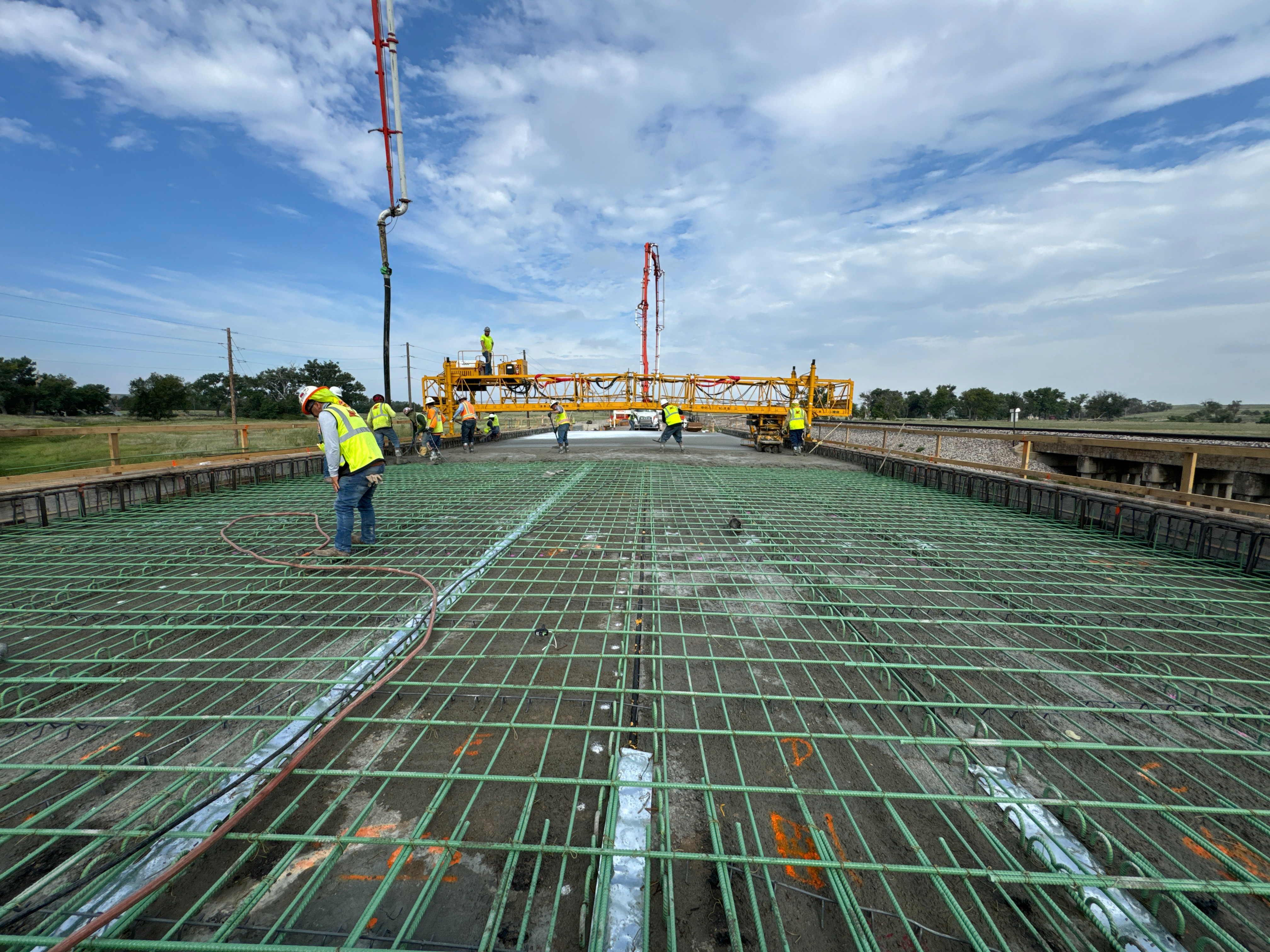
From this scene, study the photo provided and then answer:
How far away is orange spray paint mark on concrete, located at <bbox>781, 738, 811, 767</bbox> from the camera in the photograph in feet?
7.04

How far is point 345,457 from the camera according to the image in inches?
180

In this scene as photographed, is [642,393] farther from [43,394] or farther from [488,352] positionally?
[43,394]

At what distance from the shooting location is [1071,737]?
230 centimetres

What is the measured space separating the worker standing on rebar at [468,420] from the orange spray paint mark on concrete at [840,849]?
14733mm

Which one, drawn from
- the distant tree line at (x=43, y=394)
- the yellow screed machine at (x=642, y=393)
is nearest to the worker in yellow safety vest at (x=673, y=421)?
the yellow screed machine at (x=642, y=393)

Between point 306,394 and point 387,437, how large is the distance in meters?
7.57

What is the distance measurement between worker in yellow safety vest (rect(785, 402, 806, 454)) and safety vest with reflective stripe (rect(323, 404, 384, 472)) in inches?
445

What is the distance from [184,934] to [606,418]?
171ft

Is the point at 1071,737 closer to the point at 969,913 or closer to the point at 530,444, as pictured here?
the point at 969,913

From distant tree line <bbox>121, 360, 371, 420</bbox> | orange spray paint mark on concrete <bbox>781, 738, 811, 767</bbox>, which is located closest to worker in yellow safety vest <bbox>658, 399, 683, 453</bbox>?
orange spray paint mark on concrete <bbox>781, 738, 811, 767</bbox>

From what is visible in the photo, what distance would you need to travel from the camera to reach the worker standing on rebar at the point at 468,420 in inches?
593

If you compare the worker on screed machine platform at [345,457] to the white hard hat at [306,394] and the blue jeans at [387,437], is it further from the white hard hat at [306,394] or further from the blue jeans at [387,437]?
the blue jeans at [387,437]

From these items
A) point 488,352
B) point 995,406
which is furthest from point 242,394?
point 995,406

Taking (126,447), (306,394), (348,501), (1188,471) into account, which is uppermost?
(306,394)
